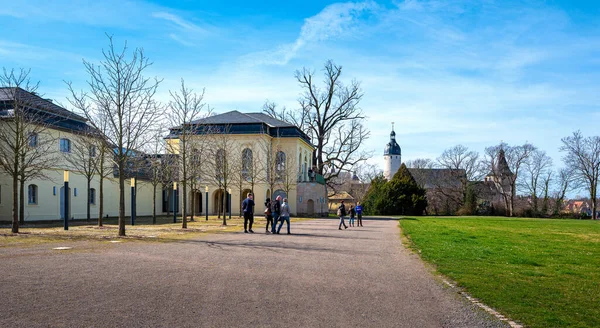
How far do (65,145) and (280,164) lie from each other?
21258mm

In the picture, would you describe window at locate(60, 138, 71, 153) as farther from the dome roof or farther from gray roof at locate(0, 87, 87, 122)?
the dome roof

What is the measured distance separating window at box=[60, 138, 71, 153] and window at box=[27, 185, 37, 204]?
347cm

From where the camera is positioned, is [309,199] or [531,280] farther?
[309,199]

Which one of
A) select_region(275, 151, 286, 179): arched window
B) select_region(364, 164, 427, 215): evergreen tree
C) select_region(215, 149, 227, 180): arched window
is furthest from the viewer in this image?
select_region(364, 164, 427, 215): evergreen tree

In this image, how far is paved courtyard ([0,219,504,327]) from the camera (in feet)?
20.3

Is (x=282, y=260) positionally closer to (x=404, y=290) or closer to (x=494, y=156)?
(x=404, y=290)

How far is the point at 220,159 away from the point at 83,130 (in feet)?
33.1

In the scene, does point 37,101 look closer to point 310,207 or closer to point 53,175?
point 53,175

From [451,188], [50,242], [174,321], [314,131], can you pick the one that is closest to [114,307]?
[174,321]

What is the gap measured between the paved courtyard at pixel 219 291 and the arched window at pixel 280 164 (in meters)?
34.1

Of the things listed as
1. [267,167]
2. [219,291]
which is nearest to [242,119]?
[267,167]

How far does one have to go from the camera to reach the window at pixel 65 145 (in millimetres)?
35438

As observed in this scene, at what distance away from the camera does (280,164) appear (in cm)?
5075

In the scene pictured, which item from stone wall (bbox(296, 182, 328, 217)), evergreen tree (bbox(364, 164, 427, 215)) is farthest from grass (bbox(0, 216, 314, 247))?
evergreen tree (bbox(364, 164, 427, 215))
